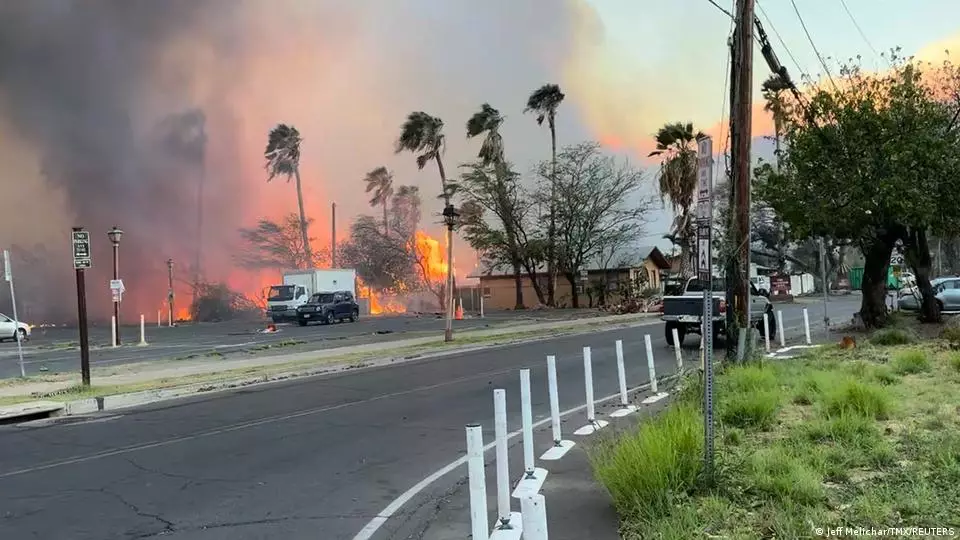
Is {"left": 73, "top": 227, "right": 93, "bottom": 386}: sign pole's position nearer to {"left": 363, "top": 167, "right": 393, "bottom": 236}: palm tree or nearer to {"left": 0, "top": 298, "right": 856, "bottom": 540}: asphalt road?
{"left": 0, "top": 298, "right": 856, "bottom": 540}: asphalt road

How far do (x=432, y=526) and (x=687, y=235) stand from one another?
36370mm

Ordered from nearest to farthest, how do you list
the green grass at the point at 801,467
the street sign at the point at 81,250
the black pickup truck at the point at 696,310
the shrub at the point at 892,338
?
the green grass at the point at 801,467
the street sign at the point at 81,250
the shrub at the point at 892,338
the black pickup truck at the point at 696,310

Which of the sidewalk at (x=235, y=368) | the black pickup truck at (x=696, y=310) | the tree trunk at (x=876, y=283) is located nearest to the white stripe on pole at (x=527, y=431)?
the sidewalk at (x=235, y=368)

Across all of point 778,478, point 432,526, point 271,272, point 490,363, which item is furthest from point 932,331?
point 271,272

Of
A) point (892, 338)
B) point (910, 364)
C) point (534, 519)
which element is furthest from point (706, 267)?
point (892, 338)

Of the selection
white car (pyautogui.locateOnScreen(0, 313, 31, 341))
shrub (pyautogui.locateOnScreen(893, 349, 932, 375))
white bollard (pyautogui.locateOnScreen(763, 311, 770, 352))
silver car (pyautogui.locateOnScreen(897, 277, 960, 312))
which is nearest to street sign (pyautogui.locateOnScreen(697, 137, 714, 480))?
shrub (pyautogui.locateOnScreen(893, 349, 932, 375))

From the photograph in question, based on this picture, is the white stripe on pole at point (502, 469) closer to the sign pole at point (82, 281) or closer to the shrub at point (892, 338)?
the sign pole at point (82, 281)

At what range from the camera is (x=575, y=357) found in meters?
17.3

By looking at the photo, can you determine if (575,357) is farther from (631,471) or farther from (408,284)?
(408,284)

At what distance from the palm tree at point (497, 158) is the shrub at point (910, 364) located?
35622mm

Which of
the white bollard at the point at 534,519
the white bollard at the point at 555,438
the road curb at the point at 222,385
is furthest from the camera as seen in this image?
the road curb at the point at 222,385

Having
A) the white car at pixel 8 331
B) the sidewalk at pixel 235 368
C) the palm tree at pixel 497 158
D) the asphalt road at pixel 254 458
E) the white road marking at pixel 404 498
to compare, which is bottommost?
the white road marking at pixel 404 498

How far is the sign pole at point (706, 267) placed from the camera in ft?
17.4

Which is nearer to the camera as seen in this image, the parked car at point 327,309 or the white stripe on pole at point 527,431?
the white stripe on pole at point 527,431
